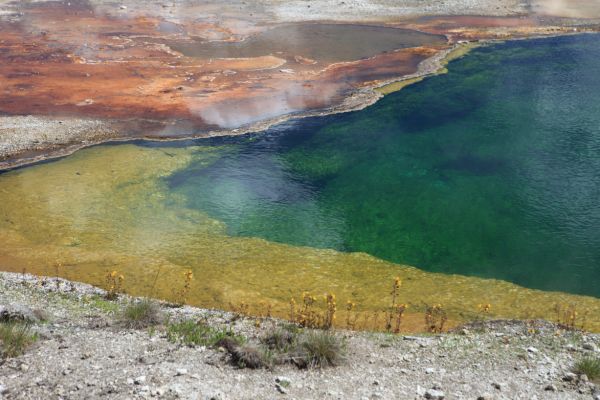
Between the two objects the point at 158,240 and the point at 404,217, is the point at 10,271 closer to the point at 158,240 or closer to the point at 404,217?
the point at 158,240

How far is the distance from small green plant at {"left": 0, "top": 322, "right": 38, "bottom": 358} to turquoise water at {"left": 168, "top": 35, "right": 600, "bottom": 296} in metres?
9.51

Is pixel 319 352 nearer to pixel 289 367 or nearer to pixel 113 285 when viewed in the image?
pixel 289 367

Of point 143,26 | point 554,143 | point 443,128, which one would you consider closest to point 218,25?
point 143,26

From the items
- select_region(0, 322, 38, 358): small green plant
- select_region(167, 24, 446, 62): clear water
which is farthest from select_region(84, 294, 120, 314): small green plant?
select_region(167, 24, 446, 62): clear water

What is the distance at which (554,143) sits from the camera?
26250mm

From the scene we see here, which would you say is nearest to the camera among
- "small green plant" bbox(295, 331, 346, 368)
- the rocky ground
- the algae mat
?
the rocky ground

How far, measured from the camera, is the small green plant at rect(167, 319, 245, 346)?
1127 cm

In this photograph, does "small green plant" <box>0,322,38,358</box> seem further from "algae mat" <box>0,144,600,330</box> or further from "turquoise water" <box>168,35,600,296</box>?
"turquoise water" <box>168,35,600,296</box>

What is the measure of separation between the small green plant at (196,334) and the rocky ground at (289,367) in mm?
208

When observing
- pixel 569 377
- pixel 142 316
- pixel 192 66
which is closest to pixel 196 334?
pixel 142 316

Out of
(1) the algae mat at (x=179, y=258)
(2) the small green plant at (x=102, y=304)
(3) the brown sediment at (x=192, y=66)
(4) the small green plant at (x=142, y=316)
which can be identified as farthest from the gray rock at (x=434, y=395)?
(3) the brown sediment at (x=192, y=66)

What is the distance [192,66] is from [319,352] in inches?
1266

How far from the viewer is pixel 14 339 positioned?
10219 millimetres

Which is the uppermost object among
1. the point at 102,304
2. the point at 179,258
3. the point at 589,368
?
the point at 589,368
